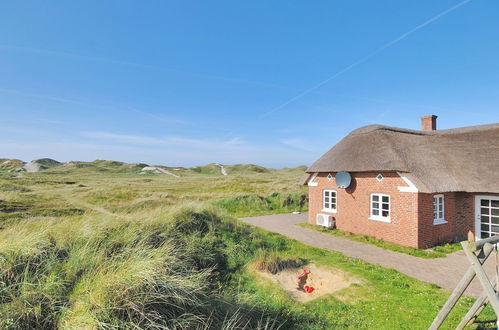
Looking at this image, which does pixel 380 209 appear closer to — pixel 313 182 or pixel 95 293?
pixel 313 182

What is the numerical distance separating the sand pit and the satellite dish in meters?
5.90

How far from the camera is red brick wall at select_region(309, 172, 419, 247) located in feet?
36.4

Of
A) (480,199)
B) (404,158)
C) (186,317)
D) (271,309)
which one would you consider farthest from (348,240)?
(186,317)

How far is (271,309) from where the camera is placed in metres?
5.19

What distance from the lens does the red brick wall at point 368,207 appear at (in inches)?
437

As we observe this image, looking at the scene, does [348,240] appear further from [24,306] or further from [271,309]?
[24,306]

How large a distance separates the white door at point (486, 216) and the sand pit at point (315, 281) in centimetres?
804

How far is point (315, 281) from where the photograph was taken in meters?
Answer: 7.92

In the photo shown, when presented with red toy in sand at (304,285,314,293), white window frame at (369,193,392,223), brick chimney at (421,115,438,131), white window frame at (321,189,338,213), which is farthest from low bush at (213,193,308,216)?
red toy in sand at (304,285,314,293)

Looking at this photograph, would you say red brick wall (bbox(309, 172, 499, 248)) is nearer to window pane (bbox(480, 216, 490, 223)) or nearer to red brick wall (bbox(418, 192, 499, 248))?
red brick wall (bbox(418, 192, 499, 248))

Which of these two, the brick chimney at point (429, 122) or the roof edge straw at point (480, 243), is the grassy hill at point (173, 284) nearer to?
the roof edge straw at point (480, 243)

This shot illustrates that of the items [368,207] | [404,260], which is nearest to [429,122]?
[368,207]

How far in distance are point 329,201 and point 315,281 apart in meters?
7.93

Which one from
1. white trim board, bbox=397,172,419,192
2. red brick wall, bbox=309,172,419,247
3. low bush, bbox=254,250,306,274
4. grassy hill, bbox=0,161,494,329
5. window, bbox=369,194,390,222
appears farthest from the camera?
window, bbox=369,194,390,222
